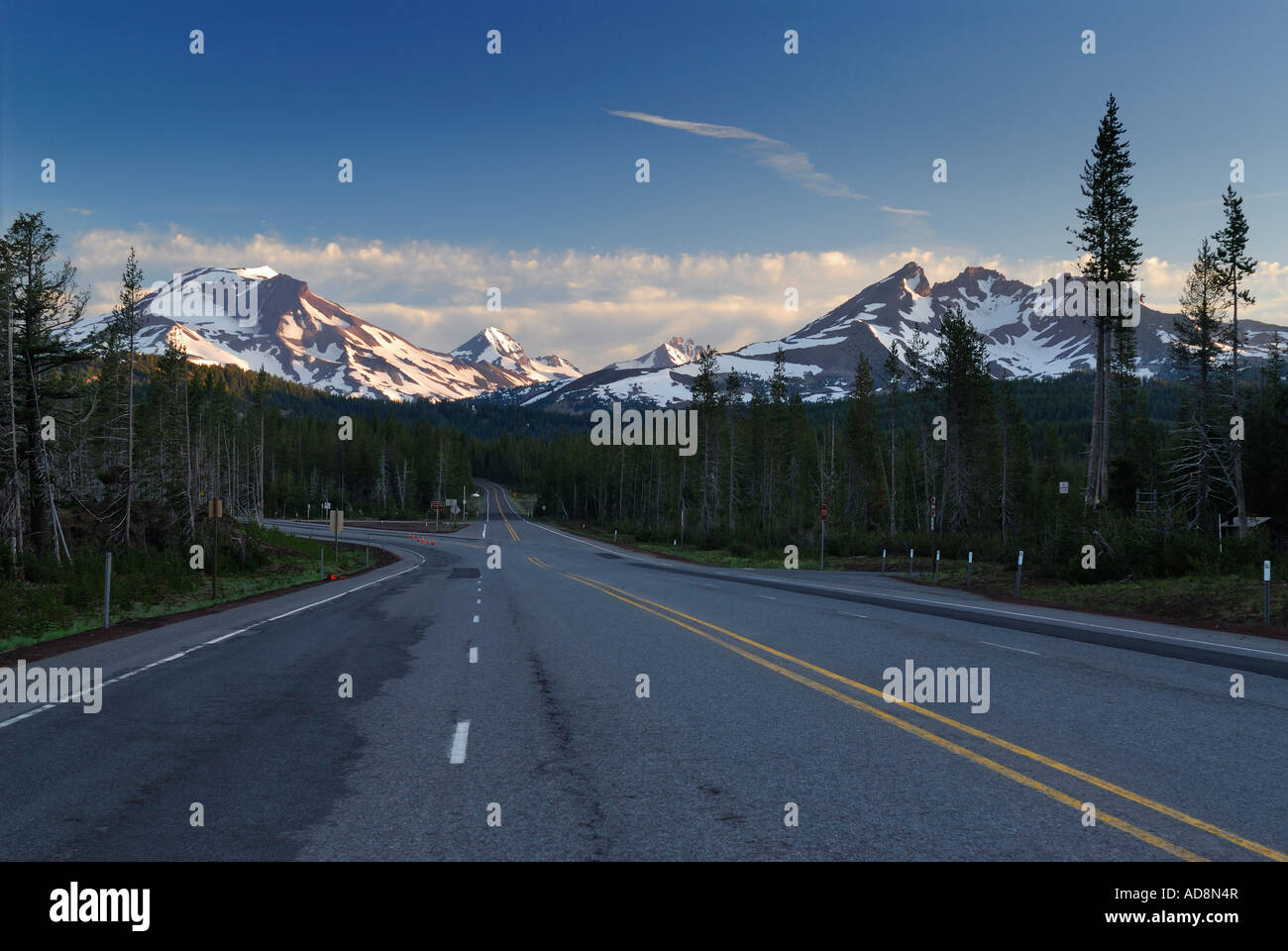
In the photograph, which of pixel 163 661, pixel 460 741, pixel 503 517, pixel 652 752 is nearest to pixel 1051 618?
pixel 652 752

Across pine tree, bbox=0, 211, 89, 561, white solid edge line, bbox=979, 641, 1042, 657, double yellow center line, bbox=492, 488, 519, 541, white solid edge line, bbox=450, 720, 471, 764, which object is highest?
pine tree, bbox=0, 211, 89, 561

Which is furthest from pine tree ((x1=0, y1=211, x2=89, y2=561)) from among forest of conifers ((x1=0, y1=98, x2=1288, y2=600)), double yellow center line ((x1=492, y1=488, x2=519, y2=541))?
A: double yellow center line ((x1=492, y1=488, x2=519, y2=541))

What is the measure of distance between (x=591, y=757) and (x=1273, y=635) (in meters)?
16.1

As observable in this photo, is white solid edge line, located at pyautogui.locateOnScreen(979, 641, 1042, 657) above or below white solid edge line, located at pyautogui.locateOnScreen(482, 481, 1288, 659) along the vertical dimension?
above

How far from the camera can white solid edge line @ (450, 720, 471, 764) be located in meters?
6.85

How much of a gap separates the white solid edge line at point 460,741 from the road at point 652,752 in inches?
1.2

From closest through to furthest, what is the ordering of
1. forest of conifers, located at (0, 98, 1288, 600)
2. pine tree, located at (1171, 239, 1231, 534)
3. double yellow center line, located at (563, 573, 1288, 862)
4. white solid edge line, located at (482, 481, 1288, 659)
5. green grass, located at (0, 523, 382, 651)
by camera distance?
double yellow center line, located at (563, 573, 1288, 862)
white solid edge line, located at (482, 481, 1288, 659)
green grass, located at (0, 523, 382, 651)
forest of conifers, located at (0, 98, 1288, 600)
pine tree, located at (1171, 239, 1231, 534)

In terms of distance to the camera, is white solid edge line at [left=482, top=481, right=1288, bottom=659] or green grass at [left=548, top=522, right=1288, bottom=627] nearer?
white solid edge line at [left=482, top=481, right=1288, bottom=659]

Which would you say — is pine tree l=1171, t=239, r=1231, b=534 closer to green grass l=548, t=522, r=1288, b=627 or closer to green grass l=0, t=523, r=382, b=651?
green grass l=548, t=522, r=1288, b=627

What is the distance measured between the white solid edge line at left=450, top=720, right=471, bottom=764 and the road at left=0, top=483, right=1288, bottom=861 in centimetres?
3

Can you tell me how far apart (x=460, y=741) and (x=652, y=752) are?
1758 millimetres

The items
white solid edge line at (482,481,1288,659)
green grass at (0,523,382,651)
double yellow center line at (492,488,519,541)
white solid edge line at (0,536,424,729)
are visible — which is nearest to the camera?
white solid edge line at (0,536,424,729)

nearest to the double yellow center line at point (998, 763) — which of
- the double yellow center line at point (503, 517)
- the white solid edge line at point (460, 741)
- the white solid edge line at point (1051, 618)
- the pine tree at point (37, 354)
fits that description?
the white solid edge line at point (460, 741)

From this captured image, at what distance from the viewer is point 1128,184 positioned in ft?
118
